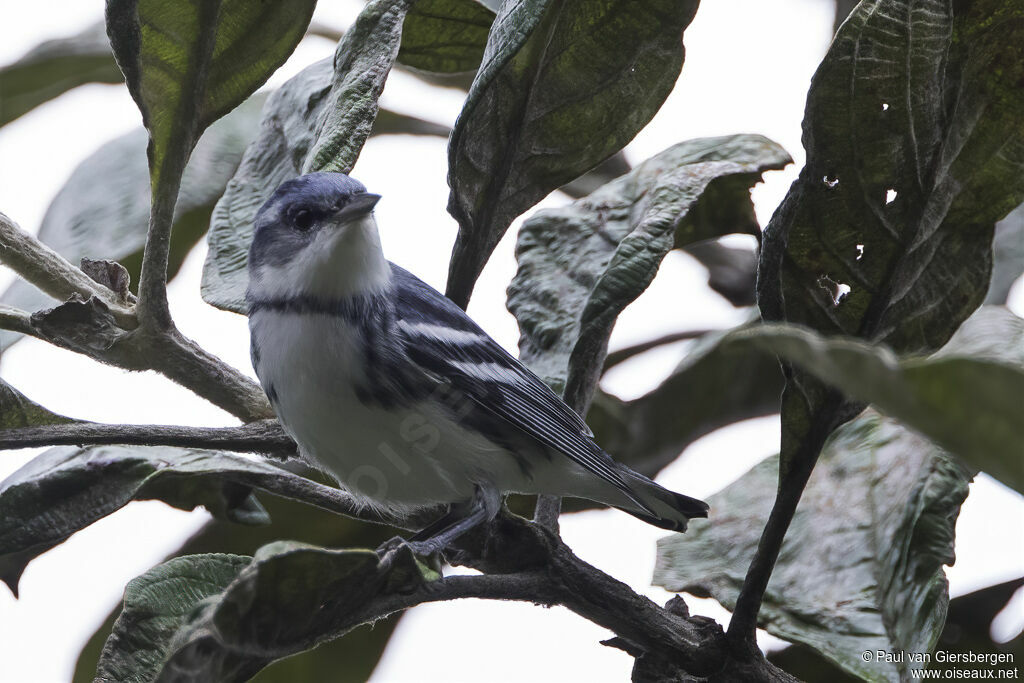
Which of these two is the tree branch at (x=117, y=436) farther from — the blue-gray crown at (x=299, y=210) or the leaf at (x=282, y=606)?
the blue-gray crown at (x=299, y=210)

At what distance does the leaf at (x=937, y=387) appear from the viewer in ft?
1.80

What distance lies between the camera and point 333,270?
5.36 feet

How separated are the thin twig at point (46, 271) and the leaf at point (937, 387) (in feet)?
3.37

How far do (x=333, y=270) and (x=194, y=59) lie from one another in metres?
0.45

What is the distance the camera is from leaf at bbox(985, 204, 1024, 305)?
5.94 ft

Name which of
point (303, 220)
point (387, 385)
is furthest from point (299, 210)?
point (387, 385)

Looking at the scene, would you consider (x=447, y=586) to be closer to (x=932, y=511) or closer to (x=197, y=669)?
(x=197, y=669)

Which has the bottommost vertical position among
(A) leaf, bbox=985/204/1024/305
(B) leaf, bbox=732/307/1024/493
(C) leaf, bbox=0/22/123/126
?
(B) leaf, bbox=732/307/1024/493

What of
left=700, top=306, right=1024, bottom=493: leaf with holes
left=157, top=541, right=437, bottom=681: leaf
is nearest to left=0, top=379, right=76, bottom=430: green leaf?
left=157, top=541, right=437, bottom=681: leaf

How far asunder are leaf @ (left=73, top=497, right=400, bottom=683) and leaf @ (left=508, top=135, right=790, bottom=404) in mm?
526

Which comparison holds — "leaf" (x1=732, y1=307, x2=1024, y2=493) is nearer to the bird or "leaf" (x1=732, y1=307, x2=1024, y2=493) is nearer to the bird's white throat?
the bird

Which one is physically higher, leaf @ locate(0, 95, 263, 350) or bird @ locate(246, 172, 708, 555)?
leaf @ locate(0, 95, 263, 350)

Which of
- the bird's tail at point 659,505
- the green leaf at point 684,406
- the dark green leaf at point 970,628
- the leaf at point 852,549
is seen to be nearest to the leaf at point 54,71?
the green leaf at point 684,406

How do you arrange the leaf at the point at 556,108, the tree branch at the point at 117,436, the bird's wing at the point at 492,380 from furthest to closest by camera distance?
1. the bird's wing at the point at 492,380
2. the leaf at the point at 556,108
3. the tree branch at the point at 117,436
